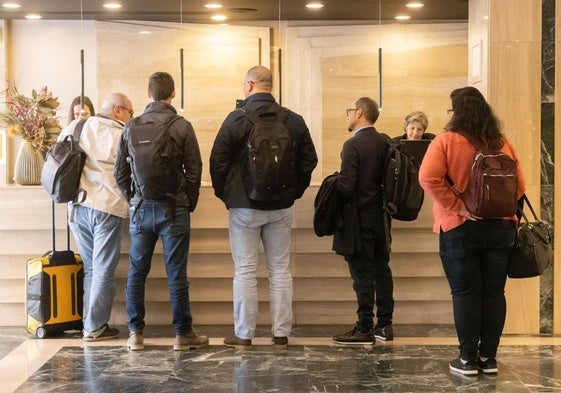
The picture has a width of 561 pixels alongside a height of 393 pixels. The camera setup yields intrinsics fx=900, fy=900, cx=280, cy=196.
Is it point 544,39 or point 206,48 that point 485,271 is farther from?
point 206,48

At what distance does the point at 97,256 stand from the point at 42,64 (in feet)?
10.5

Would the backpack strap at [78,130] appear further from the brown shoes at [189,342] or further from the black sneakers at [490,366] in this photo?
the black sneakers at [490,366]

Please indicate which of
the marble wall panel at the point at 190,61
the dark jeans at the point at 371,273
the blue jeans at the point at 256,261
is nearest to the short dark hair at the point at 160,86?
the blue jeans at the point at 256,261

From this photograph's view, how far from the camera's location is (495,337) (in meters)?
4.69

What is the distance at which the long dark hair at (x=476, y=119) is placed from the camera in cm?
455

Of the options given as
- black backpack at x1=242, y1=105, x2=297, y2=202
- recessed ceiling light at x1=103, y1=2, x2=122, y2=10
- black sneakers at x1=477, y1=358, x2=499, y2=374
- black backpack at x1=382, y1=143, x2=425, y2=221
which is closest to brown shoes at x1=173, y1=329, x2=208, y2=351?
black backpack at x1=242, y1=105, x2=297, y2=202

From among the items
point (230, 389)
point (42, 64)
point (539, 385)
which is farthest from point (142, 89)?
point (539, 385)

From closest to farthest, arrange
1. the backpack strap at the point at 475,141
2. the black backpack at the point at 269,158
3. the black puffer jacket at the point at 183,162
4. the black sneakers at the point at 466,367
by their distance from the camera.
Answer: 1. the backpack strap at the point at 475,141
2. the black sneakers at the point at 466,367
3. the black backpack at the point at 269,158
4. the black puffer jacket at the point at 183,162

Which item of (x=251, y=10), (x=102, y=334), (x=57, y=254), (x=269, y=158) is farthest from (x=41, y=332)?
(x=251, y=10)

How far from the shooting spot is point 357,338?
17.9 feet

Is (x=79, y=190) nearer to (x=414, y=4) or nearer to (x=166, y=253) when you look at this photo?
(x=166, y=253)

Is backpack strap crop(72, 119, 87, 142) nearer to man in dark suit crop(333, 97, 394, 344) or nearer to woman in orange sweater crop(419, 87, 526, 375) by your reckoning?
man in dark suit crop(333, 97, 394, 344)

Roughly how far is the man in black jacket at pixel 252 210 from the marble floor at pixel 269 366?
0.24m

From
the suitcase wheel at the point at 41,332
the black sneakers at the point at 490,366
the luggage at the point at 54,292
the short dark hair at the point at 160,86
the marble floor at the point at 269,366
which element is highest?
the short dark hair at the point at 160,86
